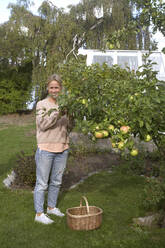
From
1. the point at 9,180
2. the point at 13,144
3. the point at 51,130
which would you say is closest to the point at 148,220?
the point at 51,130

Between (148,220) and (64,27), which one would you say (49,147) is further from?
(64,27)

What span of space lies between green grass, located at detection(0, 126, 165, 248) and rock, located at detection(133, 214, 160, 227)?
0.11 metres

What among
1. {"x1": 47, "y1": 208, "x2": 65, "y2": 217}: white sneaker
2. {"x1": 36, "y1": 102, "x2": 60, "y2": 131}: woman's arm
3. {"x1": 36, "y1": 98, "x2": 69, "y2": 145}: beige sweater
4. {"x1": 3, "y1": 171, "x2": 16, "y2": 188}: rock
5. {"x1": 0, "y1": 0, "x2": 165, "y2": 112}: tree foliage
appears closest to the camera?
{"x1": 36, "y1": 102, "x2": 60, "y2": 131}: woman's arm

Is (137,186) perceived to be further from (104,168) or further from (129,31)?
(129,31)

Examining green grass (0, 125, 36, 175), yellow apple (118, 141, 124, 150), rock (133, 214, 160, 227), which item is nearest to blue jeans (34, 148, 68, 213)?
rock (133, 214, 160, 227)

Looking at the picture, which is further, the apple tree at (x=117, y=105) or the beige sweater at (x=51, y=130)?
the beige sweater at (x=51, y=130)

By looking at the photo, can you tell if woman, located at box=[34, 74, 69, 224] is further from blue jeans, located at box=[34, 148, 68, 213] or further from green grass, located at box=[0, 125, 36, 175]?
green grass, located at box=[0, 125, 36, 175]

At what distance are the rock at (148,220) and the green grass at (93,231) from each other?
0.11 m

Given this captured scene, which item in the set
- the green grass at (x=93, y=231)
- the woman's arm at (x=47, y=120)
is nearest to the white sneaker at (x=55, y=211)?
the green grass at (x=93, y=231)

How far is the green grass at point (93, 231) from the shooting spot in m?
3.19

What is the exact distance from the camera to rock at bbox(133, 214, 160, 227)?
369cm

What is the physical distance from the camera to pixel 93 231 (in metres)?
3.47

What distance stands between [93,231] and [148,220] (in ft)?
2.49

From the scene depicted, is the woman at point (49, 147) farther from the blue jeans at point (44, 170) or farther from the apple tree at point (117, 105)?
the apple tree at point (117, 105)
